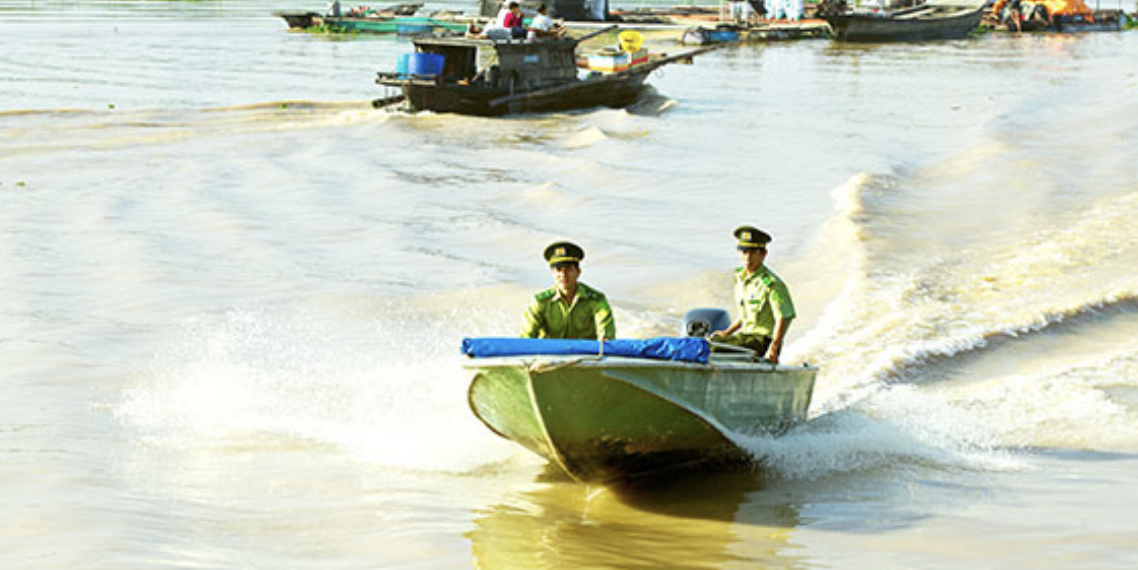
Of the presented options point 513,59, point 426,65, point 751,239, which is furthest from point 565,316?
point 513,59

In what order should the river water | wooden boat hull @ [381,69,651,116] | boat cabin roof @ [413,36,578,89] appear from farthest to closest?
1. boat cabin roof @ [413,36,578,89]
2. wooden boat hull @ [381,69,651,116]
3. the river water

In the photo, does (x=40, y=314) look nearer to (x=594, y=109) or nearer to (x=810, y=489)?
(x=810, y=489)

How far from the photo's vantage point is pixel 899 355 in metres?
11.8

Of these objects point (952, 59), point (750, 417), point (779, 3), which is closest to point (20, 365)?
point (750, 417)

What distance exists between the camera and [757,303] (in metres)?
8.71

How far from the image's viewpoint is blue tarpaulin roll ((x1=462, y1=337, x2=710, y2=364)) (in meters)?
7.42

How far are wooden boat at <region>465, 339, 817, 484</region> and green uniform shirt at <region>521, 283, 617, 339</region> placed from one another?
0.61 m

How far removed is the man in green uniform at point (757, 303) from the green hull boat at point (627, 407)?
A: 277 millimetres

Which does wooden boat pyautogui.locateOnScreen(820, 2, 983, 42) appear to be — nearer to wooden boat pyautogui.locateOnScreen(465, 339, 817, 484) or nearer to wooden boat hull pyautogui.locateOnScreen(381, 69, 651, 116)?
wooden boat hull pyautogui.locateOnScreen(381, 69, 651, 116)

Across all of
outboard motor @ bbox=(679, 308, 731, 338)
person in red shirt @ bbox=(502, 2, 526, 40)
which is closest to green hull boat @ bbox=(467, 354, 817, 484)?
outboard motor @ bbox=(679, 308, 731, 338)

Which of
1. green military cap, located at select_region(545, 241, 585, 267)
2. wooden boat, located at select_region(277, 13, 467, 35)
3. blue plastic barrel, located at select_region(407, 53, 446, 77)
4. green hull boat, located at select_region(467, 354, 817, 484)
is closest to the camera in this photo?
green hull boat, located at select_region(467, 354, 817, 484)

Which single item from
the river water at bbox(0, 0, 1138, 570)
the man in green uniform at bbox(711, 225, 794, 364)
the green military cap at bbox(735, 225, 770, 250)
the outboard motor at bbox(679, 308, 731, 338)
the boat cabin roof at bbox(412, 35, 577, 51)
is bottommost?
the river water at bbox(0, 0, 1138, 570)

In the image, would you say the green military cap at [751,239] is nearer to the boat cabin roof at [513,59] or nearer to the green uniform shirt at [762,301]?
the green uniform shirt at [762,301]

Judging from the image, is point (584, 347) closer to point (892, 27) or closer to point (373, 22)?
point (892, 27)
